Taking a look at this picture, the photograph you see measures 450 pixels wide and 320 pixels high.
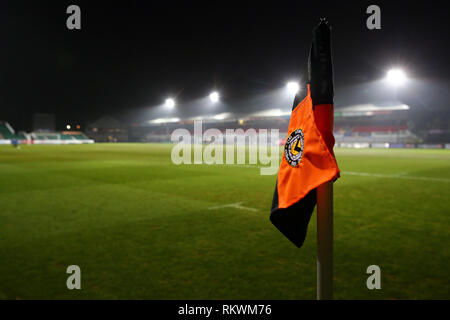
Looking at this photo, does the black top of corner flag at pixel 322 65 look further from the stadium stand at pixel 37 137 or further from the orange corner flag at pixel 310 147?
the stadium stand at pixel 37 137

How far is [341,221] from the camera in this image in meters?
5.99

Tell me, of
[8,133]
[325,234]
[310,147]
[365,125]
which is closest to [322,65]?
[310,147]

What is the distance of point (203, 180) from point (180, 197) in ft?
10.8

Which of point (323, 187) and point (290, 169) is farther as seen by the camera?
point (290, 169)

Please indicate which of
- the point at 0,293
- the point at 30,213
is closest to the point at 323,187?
the point at 0,293

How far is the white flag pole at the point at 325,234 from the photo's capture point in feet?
6.16

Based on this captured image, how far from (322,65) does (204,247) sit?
10.8 ft

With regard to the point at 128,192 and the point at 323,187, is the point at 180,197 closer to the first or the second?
the point at 128,192

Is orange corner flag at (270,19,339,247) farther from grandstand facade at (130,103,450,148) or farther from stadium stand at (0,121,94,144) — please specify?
stadium stand at (0,121,94,144)

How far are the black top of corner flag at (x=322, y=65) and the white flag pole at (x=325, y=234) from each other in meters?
0.50

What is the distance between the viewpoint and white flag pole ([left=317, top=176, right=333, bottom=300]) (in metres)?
1.88

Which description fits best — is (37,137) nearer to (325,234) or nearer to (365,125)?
(365,125)

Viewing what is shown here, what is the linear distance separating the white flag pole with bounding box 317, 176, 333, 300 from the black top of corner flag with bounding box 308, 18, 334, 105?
0.50 meters

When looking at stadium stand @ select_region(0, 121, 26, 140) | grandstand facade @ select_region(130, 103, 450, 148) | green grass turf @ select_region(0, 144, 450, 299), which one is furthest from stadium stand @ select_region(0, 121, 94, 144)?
green grass turf @ select_region(0, 144, 450, 299)
